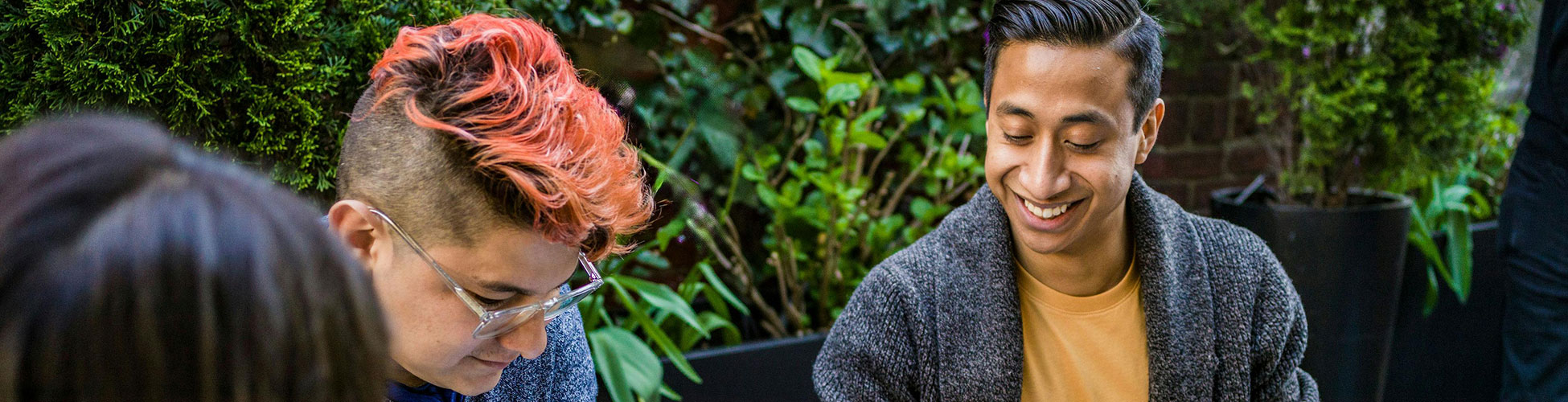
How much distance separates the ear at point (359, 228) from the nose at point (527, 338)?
137 mm

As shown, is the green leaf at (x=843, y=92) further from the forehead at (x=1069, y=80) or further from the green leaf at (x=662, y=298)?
the forehead at (x=1069, y=80)

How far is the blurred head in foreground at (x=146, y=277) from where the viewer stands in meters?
0.42

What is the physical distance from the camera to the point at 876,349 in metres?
1.43

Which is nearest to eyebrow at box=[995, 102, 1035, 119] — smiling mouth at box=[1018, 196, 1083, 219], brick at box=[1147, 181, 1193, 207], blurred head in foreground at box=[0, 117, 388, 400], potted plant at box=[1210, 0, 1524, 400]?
smiling mouth at box=[1018, 196, 1083, 219]

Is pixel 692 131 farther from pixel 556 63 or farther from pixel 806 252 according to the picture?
pixel 556 63

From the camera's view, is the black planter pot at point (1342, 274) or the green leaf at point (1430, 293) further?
A: the green leaf at point (1430, 293)

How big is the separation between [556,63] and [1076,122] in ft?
2.01

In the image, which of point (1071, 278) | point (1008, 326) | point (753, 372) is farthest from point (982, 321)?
point (753, 372)

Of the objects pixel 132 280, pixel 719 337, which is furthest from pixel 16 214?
pixel 719 337

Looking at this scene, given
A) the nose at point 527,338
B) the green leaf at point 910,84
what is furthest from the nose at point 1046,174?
the green leaf at point 910,84

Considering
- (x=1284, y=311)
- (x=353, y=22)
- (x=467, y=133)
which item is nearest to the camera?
(x=467, y=133)

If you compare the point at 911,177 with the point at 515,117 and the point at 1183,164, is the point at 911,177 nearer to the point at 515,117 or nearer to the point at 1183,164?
the point at 1183,164

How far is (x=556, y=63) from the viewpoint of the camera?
44.4 inches

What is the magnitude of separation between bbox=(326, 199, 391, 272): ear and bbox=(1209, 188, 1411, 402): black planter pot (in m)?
1.95
